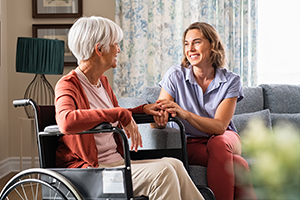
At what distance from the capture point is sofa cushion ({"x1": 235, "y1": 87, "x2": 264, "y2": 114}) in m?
2.66

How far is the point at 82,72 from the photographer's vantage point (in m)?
1.52

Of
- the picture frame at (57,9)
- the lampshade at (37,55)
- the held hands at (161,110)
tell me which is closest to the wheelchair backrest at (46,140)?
the held hands at (161,110)

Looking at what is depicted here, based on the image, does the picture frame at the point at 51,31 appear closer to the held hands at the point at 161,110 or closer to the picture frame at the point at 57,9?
the picture frame at the point at 57,9

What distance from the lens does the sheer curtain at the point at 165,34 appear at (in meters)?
3.33

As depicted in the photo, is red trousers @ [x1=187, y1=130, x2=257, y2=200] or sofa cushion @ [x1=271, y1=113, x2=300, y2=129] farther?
sofa cushion @ [x1=271, y1=113, x2=300, y2=129]

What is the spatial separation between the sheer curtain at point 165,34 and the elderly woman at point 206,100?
123 centimetres

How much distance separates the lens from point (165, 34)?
3377 millimetres

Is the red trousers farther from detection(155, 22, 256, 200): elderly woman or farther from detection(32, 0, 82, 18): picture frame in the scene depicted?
detection(32, 0, 82, 18): picture frame

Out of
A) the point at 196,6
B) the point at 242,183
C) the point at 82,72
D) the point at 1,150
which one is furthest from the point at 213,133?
the point at 1,150

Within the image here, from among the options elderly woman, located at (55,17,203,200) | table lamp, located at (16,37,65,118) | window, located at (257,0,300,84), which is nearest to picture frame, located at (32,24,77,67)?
table lamp, located at (16,37,65,118)

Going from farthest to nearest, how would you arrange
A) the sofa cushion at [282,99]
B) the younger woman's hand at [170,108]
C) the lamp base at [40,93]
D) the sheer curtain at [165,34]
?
1. the sheer curtain at [165,34]
2. the lamp base at [40,93]
3. the sofa cushion at [282,99]
4. the younger woman's hand at [170,108]

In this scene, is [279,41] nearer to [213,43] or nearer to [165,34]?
[165,34]

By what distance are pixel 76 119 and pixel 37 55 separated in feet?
5.31

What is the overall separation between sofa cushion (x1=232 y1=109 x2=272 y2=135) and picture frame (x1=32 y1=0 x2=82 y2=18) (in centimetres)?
194
